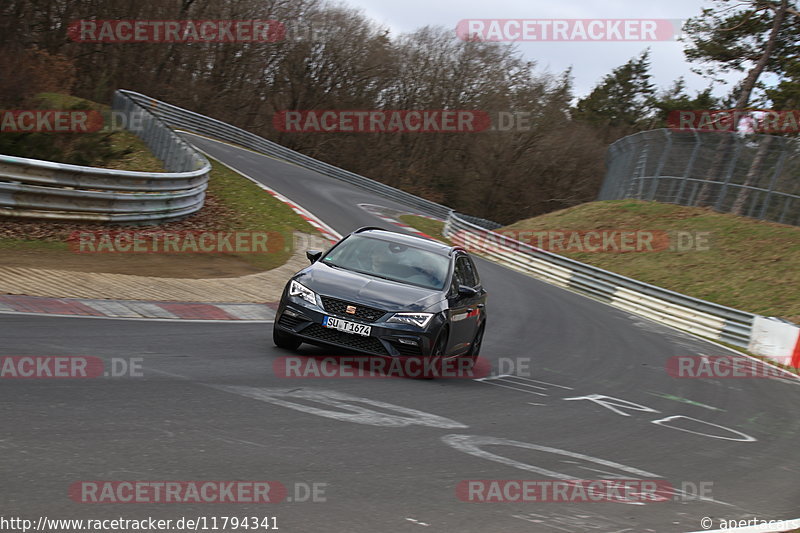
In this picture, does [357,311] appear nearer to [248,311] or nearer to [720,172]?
[248,311]

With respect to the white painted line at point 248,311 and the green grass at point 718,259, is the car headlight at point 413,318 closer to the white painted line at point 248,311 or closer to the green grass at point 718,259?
the white painted line at point 248,311

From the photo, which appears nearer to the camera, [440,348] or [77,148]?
[440,348]

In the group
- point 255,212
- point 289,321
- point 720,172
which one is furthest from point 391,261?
point 720,172

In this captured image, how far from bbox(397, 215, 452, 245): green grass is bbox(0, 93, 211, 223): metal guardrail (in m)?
13.5

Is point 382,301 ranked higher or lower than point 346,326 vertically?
higher

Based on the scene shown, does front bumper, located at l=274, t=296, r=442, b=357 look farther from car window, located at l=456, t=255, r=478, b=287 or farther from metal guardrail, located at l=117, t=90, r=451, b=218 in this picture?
metal guardrail, located at l=117, t=90, r=451, b=218

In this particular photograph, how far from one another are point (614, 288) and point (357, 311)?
18.4 meters

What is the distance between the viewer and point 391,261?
1046 centimetres

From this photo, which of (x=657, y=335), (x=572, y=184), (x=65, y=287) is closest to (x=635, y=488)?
(x=65, y=287)

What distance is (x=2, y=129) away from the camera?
56.0 feet

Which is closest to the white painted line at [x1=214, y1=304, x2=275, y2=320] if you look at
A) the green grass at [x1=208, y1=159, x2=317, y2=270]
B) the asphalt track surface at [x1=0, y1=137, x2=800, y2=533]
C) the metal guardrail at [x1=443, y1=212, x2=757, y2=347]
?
the asphalt track surface at [x1=0, y1=137, x2=800, y2=533]

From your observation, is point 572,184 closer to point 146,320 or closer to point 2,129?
point 2,129

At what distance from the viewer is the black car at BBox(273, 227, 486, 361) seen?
9219mm

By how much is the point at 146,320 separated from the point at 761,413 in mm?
8309
